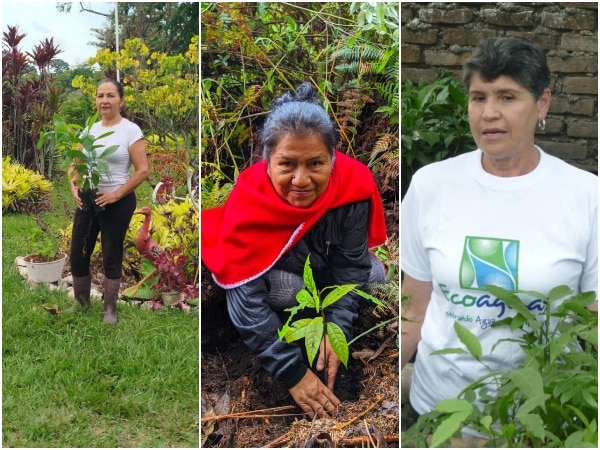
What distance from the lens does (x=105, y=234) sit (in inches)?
110

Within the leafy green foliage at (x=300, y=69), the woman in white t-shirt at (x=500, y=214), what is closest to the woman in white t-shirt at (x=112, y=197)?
the leafy green foliage at (x=300, y=69)

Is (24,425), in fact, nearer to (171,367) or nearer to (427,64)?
(171,367)

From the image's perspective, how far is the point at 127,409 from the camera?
Result: 2691 mm

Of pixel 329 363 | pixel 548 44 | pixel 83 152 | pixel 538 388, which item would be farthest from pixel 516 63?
pixel 83 152

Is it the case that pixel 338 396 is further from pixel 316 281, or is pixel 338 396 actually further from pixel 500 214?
pixel 500 214

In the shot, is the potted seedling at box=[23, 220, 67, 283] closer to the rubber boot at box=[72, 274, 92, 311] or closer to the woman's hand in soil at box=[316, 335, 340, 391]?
the rubber boot at box=[72, 274, 92, 311]

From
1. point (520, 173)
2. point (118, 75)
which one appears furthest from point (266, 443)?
point (118, 75)

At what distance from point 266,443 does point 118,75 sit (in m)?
1.43

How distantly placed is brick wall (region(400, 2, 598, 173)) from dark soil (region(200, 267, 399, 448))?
34.4 inches

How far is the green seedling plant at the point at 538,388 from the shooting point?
2.04 metres

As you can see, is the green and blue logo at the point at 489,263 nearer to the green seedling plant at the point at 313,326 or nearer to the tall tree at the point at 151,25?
the green seedling plant at the point at 313,326

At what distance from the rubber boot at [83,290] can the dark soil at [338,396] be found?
25.2 inches

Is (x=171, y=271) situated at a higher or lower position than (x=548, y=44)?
lower

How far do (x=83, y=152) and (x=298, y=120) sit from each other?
2.87 feet
